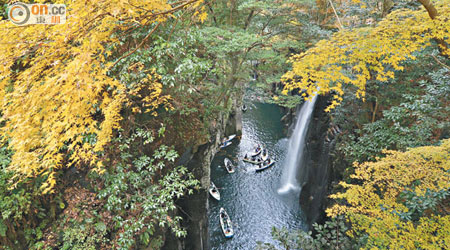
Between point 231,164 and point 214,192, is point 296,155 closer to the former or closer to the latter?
point 231,164

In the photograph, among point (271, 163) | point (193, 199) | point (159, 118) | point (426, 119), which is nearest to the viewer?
point (426, 119)

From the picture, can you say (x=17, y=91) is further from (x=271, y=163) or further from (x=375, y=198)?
(x=271, y=163)

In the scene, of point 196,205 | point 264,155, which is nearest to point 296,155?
point 264,155

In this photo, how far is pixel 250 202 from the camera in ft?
46.0

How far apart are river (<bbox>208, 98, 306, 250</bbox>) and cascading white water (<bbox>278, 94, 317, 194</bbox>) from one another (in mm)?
503

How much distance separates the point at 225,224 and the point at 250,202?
2596mm

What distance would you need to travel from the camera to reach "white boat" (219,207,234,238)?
11.6m

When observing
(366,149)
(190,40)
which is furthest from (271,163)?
(190,40)

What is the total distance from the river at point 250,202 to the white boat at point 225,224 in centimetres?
30

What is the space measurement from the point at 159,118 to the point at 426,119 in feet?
26.3

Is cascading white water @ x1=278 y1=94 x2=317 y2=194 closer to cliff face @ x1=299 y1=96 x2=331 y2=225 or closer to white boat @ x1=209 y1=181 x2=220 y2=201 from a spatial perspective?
cliff face @ x1=299 y1=96 x2=331 y2=225

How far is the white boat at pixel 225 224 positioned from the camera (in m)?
11.6

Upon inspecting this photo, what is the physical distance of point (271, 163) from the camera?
17375 millimetres

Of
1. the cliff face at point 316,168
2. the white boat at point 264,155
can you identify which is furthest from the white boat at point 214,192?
the cliff face at point 316,168
